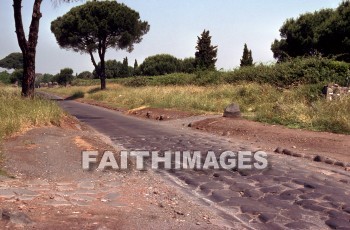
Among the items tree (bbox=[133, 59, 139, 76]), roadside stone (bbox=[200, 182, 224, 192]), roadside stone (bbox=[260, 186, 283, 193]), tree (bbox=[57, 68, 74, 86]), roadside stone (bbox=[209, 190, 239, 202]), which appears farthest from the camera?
tree (bbox=[57, 68, 74, 86])

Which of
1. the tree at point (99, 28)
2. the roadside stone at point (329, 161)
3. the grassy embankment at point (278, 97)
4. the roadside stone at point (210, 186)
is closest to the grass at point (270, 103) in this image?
the grassy embankment at point (278, 97)

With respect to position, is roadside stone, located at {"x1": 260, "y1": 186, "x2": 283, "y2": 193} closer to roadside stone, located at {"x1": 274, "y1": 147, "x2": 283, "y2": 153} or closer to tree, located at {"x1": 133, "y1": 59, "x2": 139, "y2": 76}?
roadside stone, located at {"x1": 274, "y1": 147, "x2": 283, "y2": 153}

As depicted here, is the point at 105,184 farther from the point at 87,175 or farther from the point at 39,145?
the point at 39,145

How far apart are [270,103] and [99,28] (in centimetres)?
2624

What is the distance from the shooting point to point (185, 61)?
78.5 m

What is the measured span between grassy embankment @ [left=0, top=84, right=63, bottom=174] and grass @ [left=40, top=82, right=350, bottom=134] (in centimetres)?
679

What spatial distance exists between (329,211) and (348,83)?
12.4 m

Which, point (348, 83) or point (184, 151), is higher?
point (348, 83)

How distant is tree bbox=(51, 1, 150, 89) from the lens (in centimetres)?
3844

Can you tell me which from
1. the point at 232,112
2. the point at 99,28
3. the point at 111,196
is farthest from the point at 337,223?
the point at 99,28

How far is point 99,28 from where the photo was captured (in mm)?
38500

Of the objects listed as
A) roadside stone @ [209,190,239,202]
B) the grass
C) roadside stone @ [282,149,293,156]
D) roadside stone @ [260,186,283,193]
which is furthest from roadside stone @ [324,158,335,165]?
the grass

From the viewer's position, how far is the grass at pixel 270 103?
1113 centimetres

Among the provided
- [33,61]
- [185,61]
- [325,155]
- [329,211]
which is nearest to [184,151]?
[325,155]
